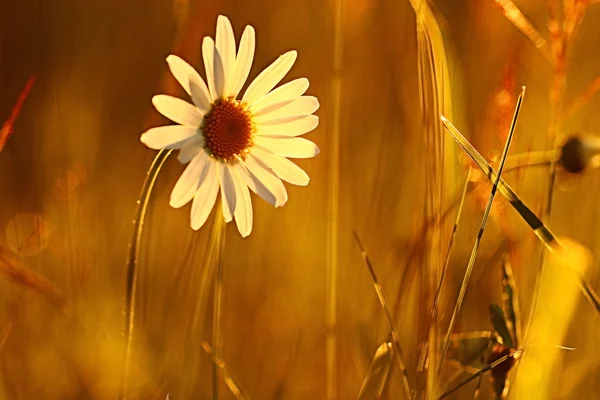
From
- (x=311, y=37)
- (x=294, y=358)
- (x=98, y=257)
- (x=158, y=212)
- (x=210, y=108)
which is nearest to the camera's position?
(x=210, y=108)

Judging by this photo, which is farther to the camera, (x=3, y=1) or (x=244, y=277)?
(x=3, y=1)

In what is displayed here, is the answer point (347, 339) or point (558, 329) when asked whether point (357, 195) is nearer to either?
point (347, 339)

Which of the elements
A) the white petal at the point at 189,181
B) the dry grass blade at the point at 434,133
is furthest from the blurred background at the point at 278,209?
the white petal at the point at 189,181

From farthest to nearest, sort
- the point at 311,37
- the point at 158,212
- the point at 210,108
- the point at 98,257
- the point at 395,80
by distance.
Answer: the point at 311,37 → the point at 395,80 → the point at 158,212 → the point at 98,257 → the point at 210,108

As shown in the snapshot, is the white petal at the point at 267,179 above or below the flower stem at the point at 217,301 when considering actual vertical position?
above

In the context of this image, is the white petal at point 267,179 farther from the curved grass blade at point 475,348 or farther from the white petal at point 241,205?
the curved grass blade at point 475,348

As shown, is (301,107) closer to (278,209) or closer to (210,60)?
(210,60)

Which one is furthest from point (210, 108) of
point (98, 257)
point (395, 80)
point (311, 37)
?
point (311, 37)

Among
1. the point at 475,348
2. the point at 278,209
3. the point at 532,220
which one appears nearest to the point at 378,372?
the point at 475,348
